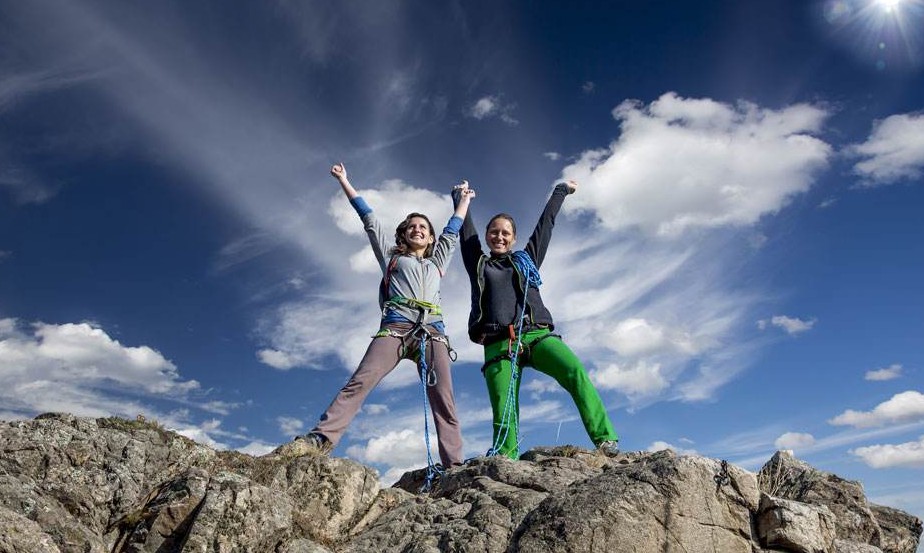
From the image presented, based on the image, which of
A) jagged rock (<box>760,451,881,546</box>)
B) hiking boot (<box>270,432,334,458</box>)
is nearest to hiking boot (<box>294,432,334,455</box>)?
hiking boot (<box>270,432,334,458</box>)

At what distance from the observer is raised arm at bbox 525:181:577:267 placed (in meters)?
11.5

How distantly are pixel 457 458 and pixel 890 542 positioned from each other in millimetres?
5115

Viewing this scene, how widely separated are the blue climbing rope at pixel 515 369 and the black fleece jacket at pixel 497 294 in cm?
9

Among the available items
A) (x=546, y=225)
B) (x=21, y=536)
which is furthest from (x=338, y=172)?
(x=21, y=536)

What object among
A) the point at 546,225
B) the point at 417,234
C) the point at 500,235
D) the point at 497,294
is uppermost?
the point at 546,225

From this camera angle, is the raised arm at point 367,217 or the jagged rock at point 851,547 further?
the raised arm at point 367,217

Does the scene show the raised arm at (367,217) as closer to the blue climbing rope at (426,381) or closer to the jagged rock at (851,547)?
the blue climbing rope at (426,381)

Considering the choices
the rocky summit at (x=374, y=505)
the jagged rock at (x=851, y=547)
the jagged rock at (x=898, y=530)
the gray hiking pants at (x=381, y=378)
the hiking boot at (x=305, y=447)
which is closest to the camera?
the rocky summit at (x=374, y=505)

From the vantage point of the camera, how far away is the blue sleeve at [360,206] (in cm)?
1095

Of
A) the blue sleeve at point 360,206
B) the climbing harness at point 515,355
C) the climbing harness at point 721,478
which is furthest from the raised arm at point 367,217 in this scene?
the climbing harness at point 721,478

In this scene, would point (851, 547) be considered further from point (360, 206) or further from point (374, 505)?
point (360, 206)

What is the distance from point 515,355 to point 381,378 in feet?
6.85

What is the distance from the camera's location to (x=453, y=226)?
36.0 ft

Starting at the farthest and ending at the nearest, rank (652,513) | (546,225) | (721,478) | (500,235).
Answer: (546,225) → (500,235) → (721,478) → (652,513)
